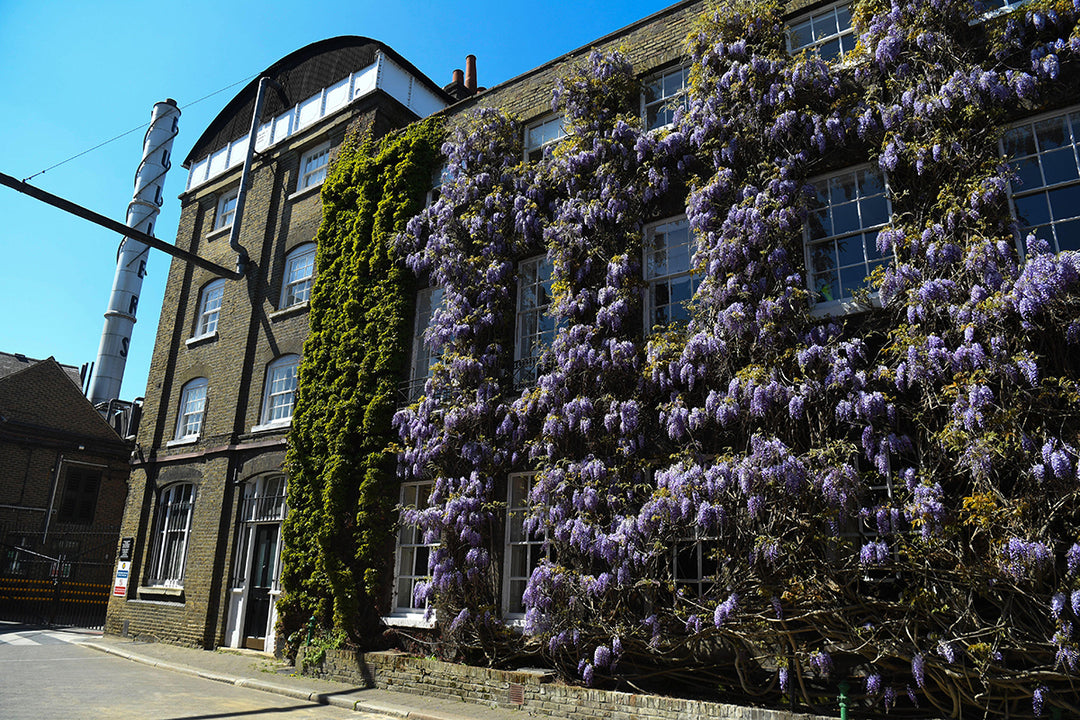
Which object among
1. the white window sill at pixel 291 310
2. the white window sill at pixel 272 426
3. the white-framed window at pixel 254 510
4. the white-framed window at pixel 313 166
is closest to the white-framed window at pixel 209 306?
the white window sill at pixel 291 310

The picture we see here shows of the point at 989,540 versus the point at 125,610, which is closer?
the point at 989,540

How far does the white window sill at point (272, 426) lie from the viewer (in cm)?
1617

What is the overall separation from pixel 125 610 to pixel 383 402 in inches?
383

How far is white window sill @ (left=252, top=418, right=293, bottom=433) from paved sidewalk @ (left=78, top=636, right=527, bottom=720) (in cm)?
461

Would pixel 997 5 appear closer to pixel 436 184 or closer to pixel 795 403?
pixel 795 403

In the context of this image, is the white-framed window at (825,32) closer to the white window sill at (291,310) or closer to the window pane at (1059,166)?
the window pane at (1059,166)

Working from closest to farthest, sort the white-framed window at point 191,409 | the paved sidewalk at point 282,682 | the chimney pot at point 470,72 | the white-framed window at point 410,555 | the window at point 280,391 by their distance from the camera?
the paved sidewalk at point 282,682 → the white-framed window at point 410,555 → the window at point 280,391 → the white-framed window at point 191,409 → the chimney pot at point 470,72

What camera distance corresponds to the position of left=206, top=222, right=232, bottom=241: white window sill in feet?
66.3

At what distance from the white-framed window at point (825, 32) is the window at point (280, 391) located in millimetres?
11939

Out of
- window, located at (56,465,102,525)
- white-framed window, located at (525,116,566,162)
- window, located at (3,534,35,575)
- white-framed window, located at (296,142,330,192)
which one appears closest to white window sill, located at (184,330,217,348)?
white-framed window, located at (296,142,330,192)

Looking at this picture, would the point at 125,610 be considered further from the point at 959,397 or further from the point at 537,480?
the point at 959,397

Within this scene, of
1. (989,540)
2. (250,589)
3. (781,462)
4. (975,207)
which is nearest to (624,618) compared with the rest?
(781,462)

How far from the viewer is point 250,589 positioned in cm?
1577

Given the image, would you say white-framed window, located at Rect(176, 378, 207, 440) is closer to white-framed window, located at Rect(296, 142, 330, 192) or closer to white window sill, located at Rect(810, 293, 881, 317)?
white-framed window, located at Rect(296, 142, 330, 192)
